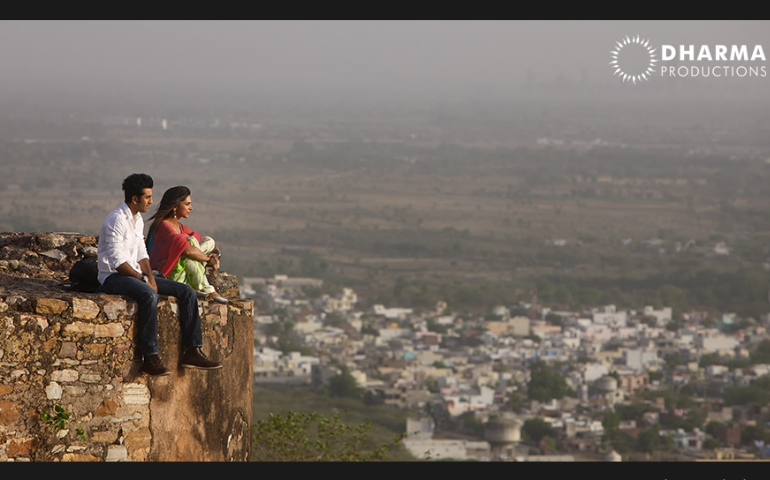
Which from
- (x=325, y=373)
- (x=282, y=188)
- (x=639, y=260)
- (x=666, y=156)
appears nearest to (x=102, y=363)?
(x=325, y=373)

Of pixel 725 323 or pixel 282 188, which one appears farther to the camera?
pixel 282 188

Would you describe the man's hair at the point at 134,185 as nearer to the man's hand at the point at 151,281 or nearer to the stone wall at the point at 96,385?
the man's hand at the point at 151,281

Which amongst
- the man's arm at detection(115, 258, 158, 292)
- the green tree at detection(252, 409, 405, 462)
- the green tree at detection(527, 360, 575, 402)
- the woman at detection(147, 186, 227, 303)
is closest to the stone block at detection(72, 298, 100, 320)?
the man's arm at detection(115, 258, 158, 292)

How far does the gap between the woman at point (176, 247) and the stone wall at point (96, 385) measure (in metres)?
0.31

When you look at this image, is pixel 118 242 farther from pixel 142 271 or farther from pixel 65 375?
pixel 65 375

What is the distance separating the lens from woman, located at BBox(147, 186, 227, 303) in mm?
6234

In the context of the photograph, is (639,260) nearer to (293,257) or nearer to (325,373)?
(293,257)

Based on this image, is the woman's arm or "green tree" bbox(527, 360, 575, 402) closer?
the woman's arm

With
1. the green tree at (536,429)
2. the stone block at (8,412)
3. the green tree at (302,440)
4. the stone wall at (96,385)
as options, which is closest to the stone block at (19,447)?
the stone wall at (96,385)

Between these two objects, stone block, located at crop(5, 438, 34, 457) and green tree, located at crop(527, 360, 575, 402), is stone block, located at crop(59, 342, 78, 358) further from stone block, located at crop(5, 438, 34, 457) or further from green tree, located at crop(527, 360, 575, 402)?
green tree, located at crop(527, 360, 575, 402)

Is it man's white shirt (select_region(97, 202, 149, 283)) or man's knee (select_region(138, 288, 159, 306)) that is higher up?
man's white shirt (select_region(97, 202, 149, 283))

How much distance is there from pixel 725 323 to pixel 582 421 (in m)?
32.5

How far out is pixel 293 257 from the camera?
95625 millimetres

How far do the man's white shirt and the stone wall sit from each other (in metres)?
0.22
